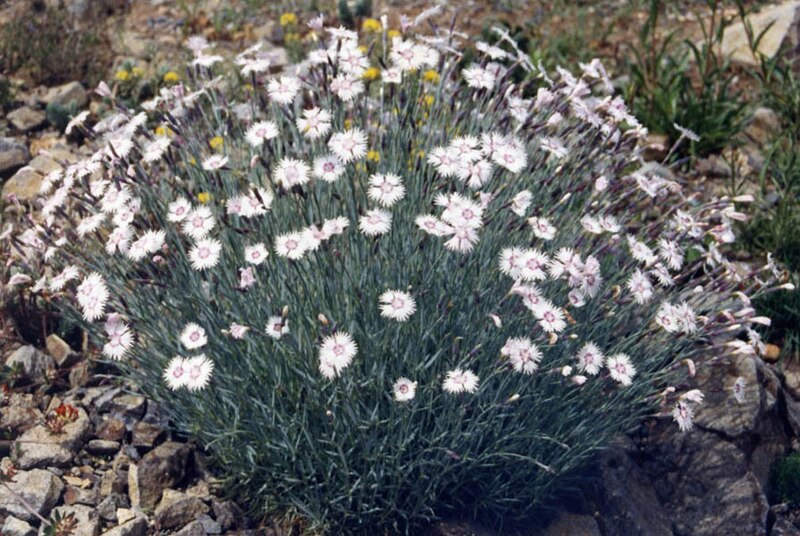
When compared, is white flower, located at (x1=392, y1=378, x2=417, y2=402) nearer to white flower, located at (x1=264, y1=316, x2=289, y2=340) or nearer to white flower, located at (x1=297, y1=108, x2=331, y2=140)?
white flower, located at (x1=264, y1=316, x2=289, y2=340)

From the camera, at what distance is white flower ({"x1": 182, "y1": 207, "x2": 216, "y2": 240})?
10.9 feet

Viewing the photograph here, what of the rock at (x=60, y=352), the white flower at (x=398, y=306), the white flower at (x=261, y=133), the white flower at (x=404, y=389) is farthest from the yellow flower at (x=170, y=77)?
the white flower at (x=404, y=389)

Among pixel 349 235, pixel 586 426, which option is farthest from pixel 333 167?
pixel 586 426

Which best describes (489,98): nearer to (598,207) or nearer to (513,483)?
(598,207)

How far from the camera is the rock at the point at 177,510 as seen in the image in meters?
3.62

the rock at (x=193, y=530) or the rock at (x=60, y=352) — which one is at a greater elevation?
the rock at (x=60, y=352)

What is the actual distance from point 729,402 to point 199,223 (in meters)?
2.68

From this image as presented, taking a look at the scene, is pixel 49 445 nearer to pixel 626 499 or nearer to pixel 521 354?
pixel 521 354

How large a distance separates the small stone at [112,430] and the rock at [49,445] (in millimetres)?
53

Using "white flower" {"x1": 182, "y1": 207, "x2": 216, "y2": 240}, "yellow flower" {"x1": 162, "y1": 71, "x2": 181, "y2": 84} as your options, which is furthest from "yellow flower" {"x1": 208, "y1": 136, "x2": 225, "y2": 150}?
"white flower" {"x1": 182, "y1": 207, "x2": 216, "y2": 240}

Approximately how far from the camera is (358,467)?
138 inches

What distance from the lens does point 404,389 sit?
10.5ft

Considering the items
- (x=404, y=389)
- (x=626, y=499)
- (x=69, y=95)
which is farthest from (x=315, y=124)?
(x=69, y=95)

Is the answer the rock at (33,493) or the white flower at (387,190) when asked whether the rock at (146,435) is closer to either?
the rock at (33,493)
